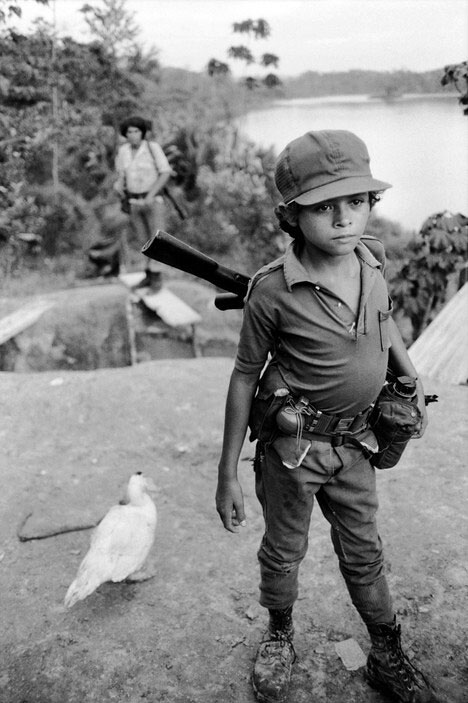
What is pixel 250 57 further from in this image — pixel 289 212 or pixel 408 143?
pixel 289 212

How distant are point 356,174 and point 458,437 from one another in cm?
230

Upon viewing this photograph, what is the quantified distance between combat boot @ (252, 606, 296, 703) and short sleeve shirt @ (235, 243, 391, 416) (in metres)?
0.78

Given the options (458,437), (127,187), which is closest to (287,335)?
(458,437)

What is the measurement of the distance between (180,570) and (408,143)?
38.0 ft

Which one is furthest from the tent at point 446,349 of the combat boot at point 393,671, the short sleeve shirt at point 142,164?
the short sleeve shirt at point 142,164

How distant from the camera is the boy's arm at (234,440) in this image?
1772 millimetres

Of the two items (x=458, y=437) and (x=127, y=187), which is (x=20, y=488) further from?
(x=127, y=187)

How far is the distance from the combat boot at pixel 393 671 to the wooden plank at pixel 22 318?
5.67 meters

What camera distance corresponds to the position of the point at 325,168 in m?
1.52

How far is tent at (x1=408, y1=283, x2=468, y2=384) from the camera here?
4.29 metres

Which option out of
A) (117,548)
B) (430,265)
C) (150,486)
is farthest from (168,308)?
(117,548)

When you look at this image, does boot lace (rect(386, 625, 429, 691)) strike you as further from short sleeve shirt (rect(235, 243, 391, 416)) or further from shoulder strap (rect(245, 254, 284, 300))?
shoulder strap (rect(245, 254, 284, 300))

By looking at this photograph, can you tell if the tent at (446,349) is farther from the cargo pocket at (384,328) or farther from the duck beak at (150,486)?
the cargo pocket at (384,328)

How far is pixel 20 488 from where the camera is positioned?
3.28 m
